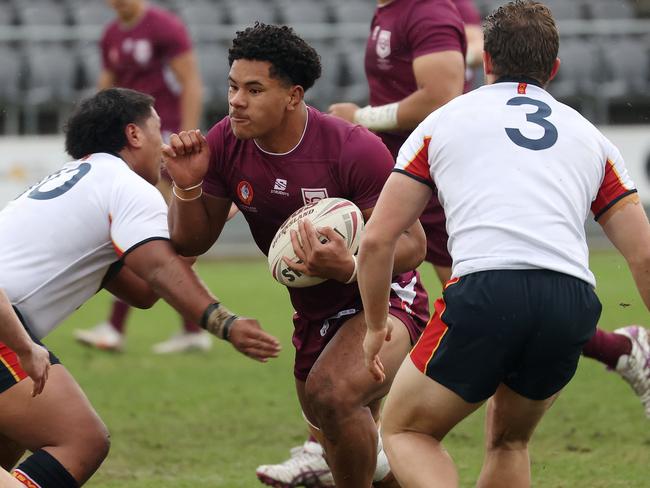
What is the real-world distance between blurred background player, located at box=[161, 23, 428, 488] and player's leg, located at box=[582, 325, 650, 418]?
5.46 ft

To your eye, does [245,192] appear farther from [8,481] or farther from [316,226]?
[8,481]

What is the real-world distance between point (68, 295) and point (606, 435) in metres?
3.27

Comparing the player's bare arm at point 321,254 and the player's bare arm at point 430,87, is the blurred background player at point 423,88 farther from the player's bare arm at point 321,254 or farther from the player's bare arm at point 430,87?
the player's bare arm at point 321,254

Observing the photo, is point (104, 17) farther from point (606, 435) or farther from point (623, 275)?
point (606, 435)

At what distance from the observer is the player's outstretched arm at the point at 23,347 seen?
411cm

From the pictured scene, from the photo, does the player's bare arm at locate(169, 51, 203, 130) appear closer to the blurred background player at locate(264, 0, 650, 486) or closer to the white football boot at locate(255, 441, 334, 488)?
the blurred background player at locate(264, 0, 650, 486)

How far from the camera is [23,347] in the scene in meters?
4.18

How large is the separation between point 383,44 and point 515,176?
273 centimetres

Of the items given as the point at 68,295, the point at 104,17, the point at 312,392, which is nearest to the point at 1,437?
the point at 68,295

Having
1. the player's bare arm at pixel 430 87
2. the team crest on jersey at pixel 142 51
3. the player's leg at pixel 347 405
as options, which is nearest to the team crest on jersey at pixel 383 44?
the player's bare arm at pixel 430 87

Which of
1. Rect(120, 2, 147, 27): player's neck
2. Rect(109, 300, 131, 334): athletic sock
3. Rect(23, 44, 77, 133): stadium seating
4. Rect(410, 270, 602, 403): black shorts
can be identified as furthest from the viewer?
Rect(23, 44, 77, 133): stadium seating

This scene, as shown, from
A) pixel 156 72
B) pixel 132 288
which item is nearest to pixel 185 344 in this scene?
pixel 156 72

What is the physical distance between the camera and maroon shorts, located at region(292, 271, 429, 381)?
16.9 feet

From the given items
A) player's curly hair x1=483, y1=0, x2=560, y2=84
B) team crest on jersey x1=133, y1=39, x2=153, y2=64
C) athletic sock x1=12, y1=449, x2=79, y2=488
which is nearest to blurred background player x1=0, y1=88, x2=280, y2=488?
athletic sock x1=12, y1=449, x2=79, y2=488
